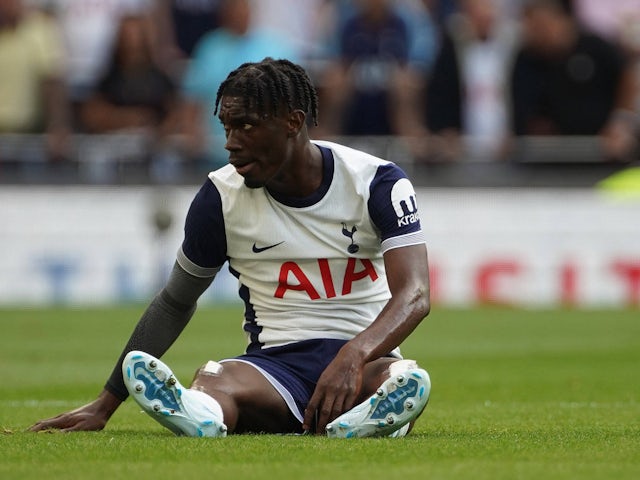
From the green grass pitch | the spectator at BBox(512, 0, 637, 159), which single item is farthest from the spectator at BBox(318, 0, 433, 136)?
the green grass pitch

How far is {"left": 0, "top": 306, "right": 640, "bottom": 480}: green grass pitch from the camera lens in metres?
→ 5.39

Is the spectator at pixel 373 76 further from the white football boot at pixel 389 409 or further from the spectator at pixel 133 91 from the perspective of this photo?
the white football boot at pixel 389 409

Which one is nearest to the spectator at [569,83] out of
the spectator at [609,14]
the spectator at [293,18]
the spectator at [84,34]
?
the spectator at [609,14]

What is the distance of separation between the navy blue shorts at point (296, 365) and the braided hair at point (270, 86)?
1.03 meters

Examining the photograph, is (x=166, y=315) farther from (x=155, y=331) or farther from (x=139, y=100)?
(x=139, y=100)

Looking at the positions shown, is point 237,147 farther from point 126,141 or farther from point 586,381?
point 126,141

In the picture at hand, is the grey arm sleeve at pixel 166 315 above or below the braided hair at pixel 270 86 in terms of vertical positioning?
below

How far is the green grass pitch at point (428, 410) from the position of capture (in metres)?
5.39

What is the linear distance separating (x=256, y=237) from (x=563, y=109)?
43.6 ft

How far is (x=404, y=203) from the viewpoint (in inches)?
261

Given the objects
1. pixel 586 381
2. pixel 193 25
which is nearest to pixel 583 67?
pixel 193 25

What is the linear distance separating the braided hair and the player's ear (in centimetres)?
2

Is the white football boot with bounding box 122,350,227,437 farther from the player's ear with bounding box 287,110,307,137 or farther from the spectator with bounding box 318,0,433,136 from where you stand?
the spectator with bounding box 318,0,433,136

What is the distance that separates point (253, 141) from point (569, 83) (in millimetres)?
13113
